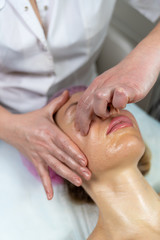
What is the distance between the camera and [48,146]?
94 cm

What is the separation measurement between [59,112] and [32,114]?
0.10 metres

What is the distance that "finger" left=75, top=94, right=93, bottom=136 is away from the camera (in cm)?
79

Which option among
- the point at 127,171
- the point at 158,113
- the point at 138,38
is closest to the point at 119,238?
the point at 127,171

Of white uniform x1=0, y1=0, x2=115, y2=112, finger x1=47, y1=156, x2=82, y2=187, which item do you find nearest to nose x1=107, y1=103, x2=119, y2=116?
finger x1=47, y1=156, x2=82, y2=187

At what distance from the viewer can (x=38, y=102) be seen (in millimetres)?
1221

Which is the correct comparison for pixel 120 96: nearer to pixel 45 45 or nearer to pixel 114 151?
pixel 114 151

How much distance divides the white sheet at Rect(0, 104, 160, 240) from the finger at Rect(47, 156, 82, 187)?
27 centimetres

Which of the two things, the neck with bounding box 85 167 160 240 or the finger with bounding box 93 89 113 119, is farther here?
the neck with bounding box 85 167 160 240

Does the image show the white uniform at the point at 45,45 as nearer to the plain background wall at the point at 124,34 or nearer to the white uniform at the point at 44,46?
the white uniform at the point at 44,46

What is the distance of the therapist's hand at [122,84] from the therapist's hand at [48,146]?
0.07 meters

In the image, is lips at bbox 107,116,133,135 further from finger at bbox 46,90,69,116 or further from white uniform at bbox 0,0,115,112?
white uniform at bbox 0,0,115,112

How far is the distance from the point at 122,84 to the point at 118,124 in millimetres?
183

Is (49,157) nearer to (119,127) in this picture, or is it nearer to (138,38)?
(119,127)

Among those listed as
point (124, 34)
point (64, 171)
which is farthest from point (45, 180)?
point (124, 34)
